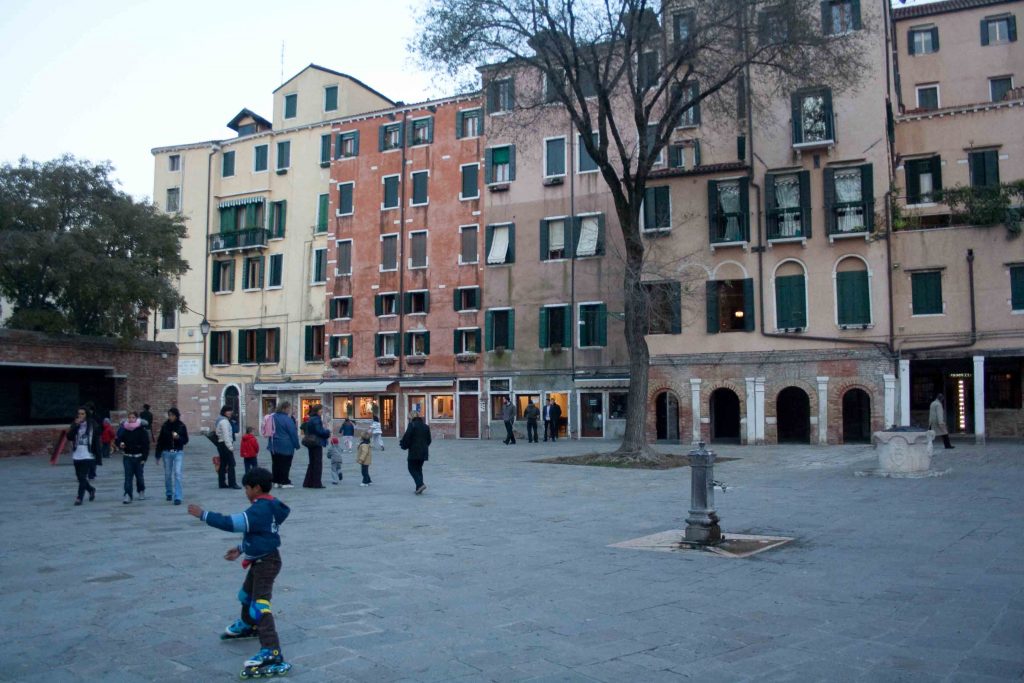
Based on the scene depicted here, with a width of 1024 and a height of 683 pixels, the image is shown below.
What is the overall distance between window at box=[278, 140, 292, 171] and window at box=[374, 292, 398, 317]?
30.0 ft

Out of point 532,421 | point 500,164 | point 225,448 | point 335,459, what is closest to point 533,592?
point 225,448

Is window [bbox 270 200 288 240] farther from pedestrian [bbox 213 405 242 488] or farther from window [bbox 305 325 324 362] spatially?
pedestrian [bbox 213 405 242 488]

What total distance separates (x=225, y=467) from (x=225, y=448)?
638mm

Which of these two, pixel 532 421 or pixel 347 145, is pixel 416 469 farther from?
pixel 347 145

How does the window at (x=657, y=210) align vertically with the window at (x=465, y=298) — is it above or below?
above

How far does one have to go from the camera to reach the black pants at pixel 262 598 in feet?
17.8

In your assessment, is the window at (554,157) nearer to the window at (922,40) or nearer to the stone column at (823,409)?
the stone column at (823,409)

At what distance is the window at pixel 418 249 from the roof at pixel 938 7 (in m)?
22.6

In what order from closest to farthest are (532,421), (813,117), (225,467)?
(225,467), (813,117), (532,421)

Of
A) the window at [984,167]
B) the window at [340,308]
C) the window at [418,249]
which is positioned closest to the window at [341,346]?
the window at [340,308]

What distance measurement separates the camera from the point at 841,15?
1194 inches

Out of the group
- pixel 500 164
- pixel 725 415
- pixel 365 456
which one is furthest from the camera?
pixel 500 164

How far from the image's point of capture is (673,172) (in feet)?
107

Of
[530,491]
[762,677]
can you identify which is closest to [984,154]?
[530,491]
